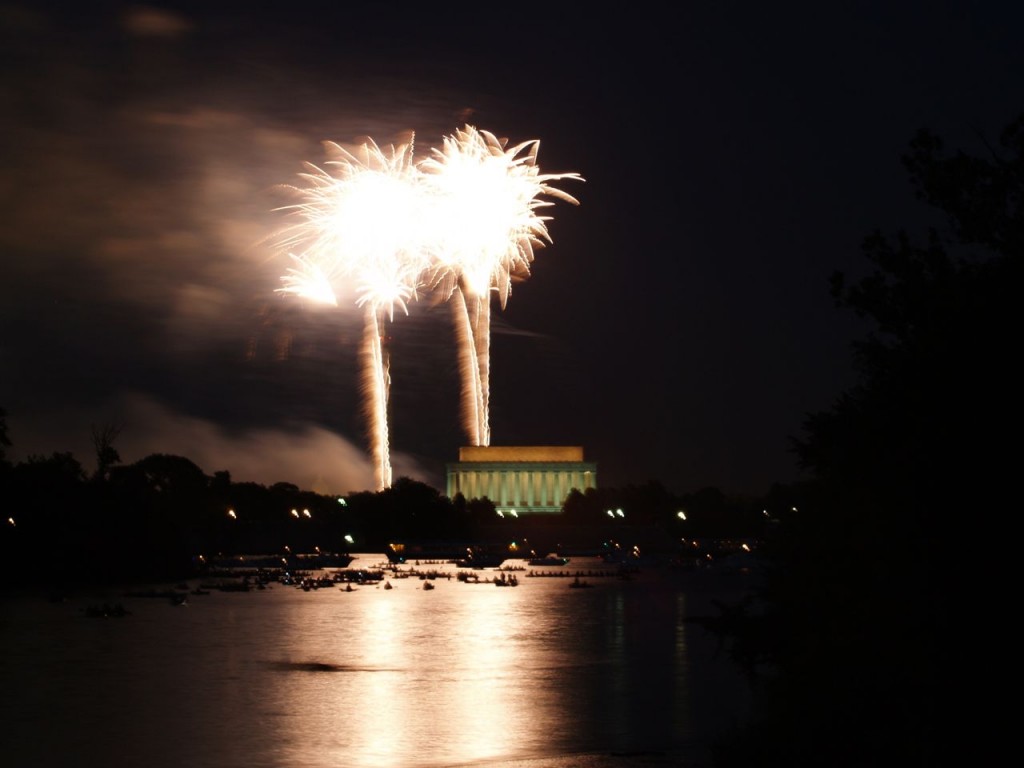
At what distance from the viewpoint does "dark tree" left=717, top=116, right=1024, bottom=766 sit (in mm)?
19406

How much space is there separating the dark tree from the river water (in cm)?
727

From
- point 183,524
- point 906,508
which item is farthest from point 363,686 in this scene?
point 183,524

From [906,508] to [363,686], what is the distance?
28.0m

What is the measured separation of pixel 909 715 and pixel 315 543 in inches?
6458

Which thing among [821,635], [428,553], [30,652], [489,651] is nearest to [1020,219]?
[821,635]

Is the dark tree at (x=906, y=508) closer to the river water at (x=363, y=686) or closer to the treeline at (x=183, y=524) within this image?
the river water at (x=363, y=686)

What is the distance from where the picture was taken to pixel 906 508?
2006 cm

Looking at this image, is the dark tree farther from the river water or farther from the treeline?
the treeline

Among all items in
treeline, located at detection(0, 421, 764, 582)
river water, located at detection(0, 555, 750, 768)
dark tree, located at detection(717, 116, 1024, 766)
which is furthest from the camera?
treeline, located at detection(0, 421, 764, 582)

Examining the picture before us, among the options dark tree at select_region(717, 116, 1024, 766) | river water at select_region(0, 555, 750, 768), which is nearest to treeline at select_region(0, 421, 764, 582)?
river water at select_region(0, 555, 750, 768)

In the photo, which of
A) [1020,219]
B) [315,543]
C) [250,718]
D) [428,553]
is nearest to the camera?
[1020,219]

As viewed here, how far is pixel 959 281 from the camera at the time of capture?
75.8 feet

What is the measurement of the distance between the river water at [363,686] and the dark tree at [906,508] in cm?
727

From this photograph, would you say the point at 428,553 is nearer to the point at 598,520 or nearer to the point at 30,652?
the point at 598,520
